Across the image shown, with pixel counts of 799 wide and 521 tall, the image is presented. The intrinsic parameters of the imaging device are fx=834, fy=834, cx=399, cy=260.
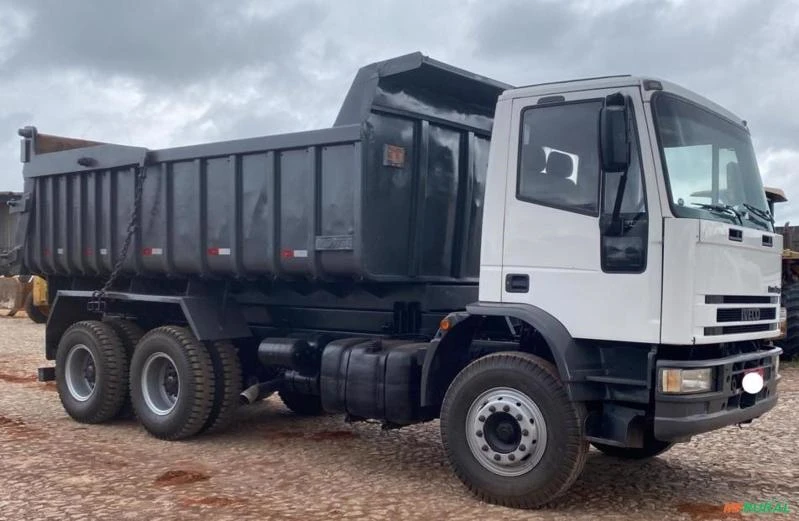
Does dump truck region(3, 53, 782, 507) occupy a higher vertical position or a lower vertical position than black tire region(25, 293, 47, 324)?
higher

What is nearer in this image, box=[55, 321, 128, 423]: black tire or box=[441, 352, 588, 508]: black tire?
box=[441, 352, 588, 508]: black tire

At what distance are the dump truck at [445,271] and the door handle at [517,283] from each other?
0.6 inches

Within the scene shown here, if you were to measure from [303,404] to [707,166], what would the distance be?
5315mm

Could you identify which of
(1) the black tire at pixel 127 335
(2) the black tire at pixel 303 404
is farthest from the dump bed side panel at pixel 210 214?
(2) the black tire at pixel 303 404

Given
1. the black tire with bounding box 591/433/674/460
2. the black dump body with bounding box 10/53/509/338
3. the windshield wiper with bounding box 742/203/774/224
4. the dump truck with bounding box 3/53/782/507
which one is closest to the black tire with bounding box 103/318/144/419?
the dump truck with bounding box 3/53/782/507

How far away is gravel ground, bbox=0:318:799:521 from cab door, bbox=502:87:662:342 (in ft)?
4.65

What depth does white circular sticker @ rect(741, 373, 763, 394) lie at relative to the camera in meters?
5.68

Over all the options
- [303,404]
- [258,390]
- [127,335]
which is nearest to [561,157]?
[258,390]

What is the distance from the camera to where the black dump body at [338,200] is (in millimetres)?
7004

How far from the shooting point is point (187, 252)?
27.4ft

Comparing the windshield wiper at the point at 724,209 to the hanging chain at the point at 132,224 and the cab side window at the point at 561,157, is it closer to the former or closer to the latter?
the cab side window at the point at 561,157

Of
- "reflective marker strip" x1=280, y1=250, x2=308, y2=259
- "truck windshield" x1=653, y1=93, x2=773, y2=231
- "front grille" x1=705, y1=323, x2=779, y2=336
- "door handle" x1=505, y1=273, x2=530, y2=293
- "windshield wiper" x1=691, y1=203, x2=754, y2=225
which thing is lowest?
"front grille" x1=705, y1=323, x2=779, y2=336

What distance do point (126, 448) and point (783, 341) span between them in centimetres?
1116

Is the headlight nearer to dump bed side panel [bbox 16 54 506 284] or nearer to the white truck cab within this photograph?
the white truck cab
